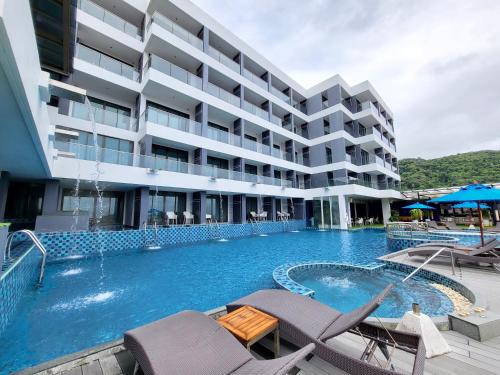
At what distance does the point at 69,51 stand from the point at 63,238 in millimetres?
7376

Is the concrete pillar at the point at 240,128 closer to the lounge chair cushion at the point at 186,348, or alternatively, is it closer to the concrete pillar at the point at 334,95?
the concrete pillar at the point at 334,95

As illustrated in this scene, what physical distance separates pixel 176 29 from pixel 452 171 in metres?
43.0

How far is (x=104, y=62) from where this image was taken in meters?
12.4

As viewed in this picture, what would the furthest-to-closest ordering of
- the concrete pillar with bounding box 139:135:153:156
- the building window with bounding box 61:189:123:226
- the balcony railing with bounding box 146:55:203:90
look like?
A: the balcony railing with bounding box 146:55:203:90
the building window with bounding box 61:189:123:226
the concrete pillar with bounding box 139:135:153:156

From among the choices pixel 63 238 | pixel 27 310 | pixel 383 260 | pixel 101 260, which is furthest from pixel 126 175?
pixel 383 260

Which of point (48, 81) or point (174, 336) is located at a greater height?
point (48, 81)

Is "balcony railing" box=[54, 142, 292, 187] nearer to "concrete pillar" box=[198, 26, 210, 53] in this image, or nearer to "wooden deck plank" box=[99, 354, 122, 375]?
"wooden deck plank" box=[99, 354, 122, 375]

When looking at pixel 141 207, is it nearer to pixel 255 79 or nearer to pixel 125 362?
pixel 125 362

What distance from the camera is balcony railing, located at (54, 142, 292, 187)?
10.0 metres

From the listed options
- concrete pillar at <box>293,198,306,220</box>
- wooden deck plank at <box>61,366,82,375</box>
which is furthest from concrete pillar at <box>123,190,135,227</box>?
concrete pillar at <box>293,198,306,220</box>

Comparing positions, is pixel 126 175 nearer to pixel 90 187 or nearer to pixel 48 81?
pixel 90 187

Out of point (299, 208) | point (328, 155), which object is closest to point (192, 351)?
point (299, 208)

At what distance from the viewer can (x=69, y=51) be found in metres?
4.82

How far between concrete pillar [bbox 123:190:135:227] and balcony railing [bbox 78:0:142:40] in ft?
33.5
